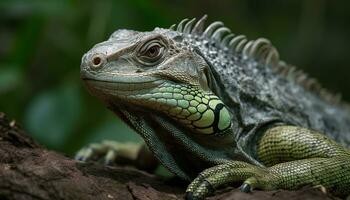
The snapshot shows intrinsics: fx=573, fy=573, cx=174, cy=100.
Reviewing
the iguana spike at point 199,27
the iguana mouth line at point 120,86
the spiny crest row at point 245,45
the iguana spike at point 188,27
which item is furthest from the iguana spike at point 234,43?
the iguana mouth line at point 120,86

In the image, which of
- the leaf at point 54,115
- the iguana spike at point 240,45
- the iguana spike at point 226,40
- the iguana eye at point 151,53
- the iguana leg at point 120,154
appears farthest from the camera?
the leaf at point 54,115

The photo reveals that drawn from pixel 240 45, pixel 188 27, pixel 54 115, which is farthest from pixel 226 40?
pixel 54 115

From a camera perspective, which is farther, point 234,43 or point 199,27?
point 234,43

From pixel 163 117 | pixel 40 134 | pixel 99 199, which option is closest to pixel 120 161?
pixel 40 134

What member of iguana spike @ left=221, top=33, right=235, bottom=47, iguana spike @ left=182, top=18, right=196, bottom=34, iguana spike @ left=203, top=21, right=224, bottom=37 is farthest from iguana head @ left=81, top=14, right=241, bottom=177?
iguana spike @ left=221, top=33, right=235, bottom=47

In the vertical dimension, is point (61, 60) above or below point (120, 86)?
below

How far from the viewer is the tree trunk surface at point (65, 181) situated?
315cm

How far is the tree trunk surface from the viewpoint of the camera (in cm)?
315

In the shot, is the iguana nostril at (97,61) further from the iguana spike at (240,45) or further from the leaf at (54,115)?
the leaf at (54,115)

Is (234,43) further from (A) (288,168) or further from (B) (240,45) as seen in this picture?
(A) (288,168)

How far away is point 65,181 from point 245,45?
2526 mm

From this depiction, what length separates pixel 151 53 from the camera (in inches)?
159

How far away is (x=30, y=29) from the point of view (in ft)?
22.5

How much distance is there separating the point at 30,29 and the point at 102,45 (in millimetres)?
3083
